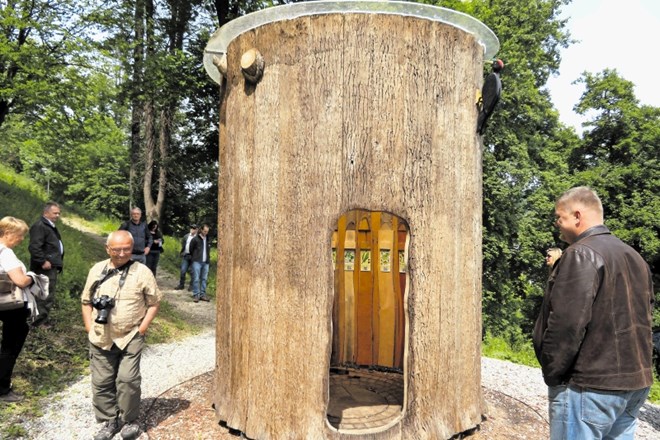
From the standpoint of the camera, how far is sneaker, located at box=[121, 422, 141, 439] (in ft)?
12.4

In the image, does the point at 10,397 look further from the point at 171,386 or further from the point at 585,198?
the point at 585,198

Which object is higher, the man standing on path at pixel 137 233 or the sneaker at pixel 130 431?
the man standing on path at pixel 137 233

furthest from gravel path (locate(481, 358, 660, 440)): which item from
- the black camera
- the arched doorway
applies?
the black camera

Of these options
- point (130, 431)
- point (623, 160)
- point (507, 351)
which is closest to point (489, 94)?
point (130, 431)

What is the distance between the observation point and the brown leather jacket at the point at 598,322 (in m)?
2.44

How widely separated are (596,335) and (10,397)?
5374mm

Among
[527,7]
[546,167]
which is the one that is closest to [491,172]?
[546,167]

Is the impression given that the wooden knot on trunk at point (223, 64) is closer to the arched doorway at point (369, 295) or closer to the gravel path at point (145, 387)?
the arched doorway at point (369, 295)

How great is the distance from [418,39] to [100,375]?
12.3 ft

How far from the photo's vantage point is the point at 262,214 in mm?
3648

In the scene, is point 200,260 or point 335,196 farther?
point 200,260

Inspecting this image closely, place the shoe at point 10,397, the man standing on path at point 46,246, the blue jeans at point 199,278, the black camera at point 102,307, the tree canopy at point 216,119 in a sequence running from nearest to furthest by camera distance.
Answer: the black camera at point 102,307, the shoe at point 10,397, the man standing on path at point 46,246, the blue jeans at point 199,278, the tree canopy at point 216,119

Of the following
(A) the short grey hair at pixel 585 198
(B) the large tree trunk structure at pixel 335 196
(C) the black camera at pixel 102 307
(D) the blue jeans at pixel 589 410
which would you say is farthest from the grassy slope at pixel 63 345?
(A) the short grey hair at pixel 585 198

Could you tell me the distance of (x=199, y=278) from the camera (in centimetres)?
1096
